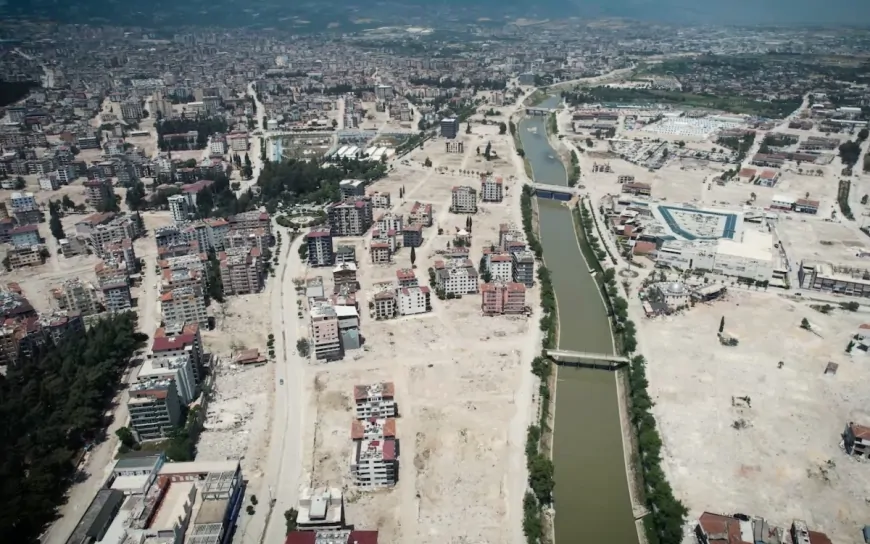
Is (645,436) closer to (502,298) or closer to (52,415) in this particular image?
(502,298)

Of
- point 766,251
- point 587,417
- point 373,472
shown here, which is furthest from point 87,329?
point 766,251

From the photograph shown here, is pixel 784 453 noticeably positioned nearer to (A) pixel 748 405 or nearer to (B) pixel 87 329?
(A) pixel 748 405

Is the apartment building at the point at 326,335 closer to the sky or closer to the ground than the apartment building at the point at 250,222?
closer to the ground

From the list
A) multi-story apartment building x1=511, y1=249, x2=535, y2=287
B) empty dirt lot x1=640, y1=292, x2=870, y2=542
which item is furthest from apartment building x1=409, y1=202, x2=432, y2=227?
empty dirt lot x1=640, y1=292, x2=870, y2=542

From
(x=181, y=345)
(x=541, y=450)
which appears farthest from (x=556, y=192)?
(x=181, y=345)

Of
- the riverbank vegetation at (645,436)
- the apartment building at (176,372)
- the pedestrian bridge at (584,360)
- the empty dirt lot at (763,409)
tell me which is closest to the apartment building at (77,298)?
the apartment building at (176,372)

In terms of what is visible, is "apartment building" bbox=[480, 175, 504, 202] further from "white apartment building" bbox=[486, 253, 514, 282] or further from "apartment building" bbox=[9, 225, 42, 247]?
"apartment building" bbox=[9, 225, 42, 247]

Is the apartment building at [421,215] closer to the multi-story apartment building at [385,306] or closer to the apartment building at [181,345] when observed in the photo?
the multi-story apartment building at [385,306]
